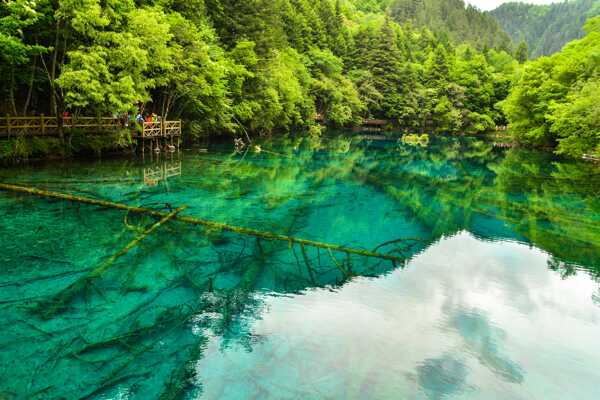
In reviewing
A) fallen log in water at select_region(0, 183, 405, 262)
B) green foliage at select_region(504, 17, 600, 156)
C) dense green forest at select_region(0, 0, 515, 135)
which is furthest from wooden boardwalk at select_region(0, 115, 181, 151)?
green foliage at select_region(504, 17, 600, 156)

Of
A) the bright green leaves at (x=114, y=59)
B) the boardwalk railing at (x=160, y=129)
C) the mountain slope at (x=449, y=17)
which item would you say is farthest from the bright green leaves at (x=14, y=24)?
the mountain slope at (x=449, y=17)

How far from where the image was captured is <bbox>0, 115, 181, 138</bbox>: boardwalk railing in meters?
24.2

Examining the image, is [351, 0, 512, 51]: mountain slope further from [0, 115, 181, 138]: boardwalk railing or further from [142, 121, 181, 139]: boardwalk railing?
[0, 115, 181, 138]: boardwalk railing

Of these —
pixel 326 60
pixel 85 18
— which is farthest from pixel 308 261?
pixel 326 60

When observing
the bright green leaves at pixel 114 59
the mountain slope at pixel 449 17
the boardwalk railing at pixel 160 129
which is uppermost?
the mountain slope at pixel 449 17

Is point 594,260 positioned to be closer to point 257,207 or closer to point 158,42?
point 257,207

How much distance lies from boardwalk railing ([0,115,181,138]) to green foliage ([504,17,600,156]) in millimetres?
34500

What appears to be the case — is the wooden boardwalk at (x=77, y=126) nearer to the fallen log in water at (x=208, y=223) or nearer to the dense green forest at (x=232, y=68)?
the dense green forest at (x=232, y=68)

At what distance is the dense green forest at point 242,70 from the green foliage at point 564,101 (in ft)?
0.99

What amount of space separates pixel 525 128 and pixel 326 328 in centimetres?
5183

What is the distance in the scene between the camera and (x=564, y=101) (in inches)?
1764

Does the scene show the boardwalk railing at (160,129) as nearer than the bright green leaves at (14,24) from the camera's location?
No

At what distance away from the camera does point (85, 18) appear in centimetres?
2336

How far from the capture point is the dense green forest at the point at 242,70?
24344mm
